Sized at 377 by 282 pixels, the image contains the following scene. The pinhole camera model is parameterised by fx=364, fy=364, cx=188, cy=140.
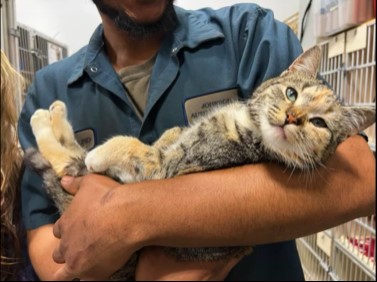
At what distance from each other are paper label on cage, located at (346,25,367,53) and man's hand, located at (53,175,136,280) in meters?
0.44

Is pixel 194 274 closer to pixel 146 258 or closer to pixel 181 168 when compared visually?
pixel 146 258

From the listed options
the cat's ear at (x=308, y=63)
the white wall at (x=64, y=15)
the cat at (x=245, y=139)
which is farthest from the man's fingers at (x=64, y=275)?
the cat's ear at (x=308, y=63)

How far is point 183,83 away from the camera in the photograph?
71 cm

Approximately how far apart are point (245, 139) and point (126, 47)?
298 millimetres

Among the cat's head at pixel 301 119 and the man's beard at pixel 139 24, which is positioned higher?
the man's beard at pixel 139 24

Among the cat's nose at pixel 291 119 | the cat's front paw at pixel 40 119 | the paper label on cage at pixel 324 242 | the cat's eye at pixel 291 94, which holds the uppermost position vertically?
the cat's eye at pixel 291 94

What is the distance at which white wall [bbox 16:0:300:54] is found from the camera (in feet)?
1.86

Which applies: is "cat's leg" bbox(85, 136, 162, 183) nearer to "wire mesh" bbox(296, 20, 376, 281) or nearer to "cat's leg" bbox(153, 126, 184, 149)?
"cat's leg" bbox(153, 126, 184, 149)

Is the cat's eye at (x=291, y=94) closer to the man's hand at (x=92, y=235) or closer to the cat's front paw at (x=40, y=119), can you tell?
the man's hand at (x=92, y=235)

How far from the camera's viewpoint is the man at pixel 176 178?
57 centimetres

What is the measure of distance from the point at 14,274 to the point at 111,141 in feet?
1.94

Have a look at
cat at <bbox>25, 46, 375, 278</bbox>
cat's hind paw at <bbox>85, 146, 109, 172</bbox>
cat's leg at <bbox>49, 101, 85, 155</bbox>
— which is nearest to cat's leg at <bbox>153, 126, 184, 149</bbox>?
cat at <bbox>25, 46, 375, 278</bbox>

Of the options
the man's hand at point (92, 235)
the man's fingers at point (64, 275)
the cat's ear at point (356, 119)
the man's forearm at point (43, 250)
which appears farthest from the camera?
the man's forearm at point (43, 250)

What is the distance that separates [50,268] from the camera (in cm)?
82
